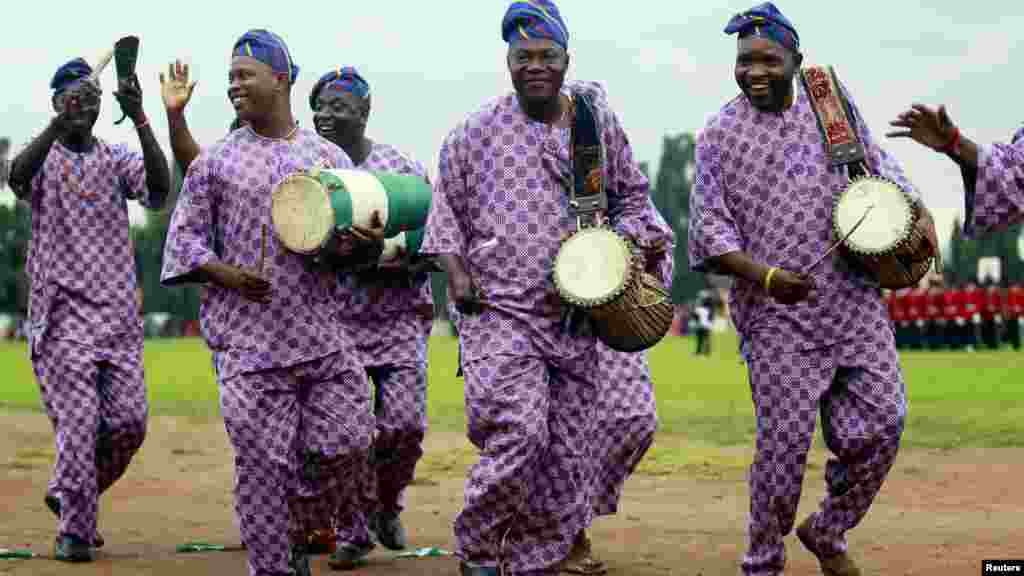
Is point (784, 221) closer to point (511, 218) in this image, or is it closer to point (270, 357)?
point (511, 218)

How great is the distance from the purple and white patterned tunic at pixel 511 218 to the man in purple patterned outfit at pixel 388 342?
1792mm

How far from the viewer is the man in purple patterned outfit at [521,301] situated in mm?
6949

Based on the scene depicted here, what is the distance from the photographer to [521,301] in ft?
23.1

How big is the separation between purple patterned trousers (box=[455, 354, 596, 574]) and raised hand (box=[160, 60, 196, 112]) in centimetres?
234

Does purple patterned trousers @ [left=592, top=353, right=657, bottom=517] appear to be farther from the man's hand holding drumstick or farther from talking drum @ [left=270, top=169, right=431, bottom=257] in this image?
the man's hand holding drumstick

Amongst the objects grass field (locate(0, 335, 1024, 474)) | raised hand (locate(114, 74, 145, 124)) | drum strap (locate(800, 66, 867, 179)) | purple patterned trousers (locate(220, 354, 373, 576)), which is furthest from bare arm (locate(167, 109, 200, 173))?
grass field (locate(0, 335, 1024, 474))

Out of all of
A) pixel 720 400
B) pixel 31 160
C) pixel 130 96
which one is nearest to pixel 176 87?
pixel 130 96

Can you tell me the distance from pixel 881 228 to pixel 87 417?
4167 mm

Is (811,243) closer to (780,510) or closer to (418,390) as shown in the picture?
(780,510)

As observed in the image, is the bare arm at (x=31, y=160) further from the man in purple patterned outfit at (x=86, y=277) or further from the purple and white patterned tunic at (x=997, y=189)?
the purple and white patterned tunic at (x=997, y=189)

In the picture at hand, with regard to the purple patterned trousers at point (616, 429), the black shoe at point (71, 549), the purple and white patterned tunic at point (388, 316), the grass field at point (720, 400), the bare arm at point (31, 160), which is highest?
the bare arm at point (31, 160)

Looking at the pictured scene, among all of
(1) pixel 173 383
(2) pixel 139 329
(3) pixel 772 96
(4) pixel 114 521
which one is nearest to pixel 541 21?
(3) pixel 772 96

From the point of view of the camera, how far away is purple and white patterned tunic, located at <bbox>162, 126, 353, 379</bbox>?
744cm

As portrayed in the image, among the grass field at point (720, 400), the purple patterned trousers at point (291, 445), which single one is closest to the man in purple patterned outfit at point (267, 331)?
the purple patterned trousers at point (291, 445)
